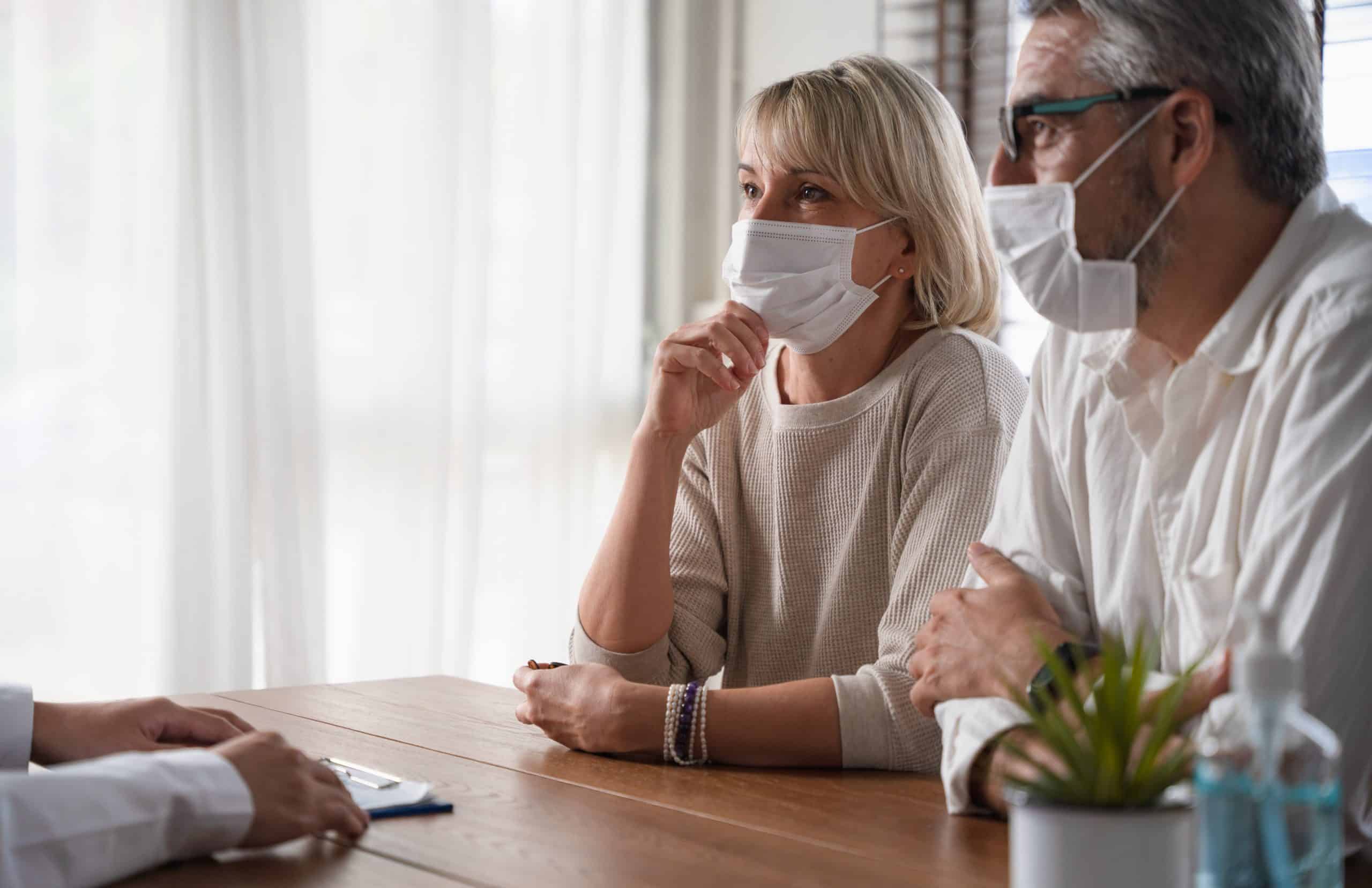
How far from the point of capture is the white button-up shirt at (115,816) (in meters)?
0.96

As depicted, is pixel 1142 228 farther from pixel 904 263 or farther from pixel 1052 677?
pixel 904 263

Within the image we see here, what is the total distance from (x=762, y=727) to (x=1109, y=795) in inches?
26.4

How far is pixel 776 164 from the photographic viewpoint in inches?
72.4

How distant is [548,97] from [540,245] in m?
0.40

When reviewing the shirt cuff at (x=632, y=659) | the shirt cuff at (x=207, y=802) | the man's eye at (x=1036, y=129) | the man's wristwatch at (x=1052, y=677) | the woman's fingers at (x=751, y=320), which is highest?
the man's eye at (x=1036, y=129)

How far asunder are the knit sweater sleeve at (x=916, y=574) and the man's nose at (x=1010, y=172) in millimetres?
417

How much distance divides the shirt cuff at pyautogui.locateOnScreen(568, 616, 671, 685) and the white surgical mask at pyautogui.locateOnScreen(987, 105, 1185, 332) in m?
0.68

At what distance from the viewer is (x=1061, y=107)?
1.31 metres

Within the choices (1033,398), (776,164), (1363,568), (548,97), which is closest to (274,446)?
(548,97)

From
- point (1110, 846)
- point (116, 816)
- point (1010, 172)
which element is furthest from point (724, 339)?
point (1110, 846)

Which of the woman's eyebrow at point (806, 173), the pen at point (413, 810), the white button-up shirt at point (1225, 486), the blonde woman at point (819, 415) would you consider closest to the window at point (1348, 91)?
the blonde woman at point (819, 415)

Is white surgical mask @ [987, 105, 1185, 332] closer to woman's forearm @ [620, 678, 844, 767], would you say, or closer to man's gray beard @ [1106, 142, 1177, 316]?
man's gray beard @ [1106, 142, 1177, 316]

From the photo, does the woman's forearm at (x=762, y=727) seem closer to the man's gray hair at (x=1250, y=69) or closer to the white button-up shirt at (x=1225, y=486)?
the white button-up shirt at (x=1225, y=486)

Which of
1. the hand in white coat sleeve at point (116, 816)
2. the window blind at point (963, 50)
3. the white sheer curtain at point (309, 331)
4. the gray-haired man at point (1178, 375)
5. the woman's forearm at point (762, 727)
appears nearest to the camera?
the hand in white coat sleeve at point (116, 816)
